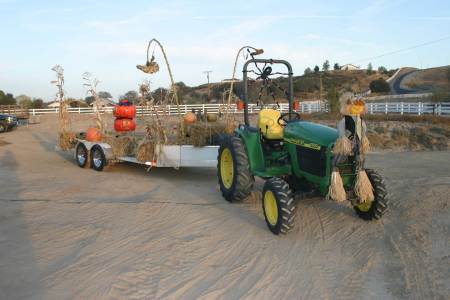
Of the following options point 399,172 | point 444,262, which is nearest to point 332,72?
point 399,172

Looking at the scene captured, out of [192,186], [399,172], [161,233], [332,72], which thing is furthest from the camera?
[332,72]

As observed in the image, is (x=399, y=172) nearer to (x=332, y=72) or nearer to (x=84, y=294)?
(x=84, y=294)

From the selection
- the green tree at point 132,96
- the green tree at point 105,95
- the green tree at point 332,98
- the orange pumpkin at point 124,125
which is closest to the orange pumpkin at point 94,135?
the orange pumpkin at point 124,125

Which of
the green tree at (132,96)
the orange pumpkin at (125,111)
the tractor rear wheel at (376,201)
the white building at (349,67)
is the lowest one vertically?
the tractor rear wheel at (376,201)

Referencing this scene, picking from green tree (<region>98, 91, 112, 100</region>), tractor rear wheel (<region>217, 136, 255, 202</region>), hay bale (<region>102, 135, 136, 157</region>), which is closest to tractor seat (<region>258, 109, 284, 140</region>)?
tractor rear wheel (<region>217, 136, 255, 202</region>)

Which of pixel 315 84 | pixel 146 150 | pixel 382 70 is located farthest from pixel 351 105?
pixel 382 70

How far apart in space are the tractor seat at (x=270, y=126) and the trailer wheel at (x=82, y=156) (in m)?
6.14

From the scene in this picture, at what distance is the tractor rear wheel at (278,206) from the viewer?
5.45m

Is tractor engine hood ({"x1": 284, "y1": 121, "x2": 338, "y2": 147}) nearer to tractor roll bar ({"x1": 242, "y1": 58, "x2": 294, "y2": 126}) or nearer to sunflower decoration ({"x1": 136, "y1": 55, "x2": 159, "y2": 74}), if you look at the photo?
tractor roll bar ({"x1": 242, "y1": 58, "x2": 294, "y2": 126})

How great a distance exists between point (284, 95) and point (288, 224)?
3.02 metres

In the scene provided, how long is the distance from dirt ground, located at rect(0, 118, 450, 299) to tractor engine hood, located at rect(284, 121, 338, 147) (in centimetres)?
116

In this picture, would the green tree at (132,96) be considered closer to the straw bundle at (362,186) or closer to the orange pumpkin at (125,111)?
the orange pumpkin at (125,111)

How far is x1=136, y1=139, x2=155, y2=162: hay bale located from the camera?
9.59 metres

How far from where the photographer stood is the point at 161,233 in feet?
19.4
